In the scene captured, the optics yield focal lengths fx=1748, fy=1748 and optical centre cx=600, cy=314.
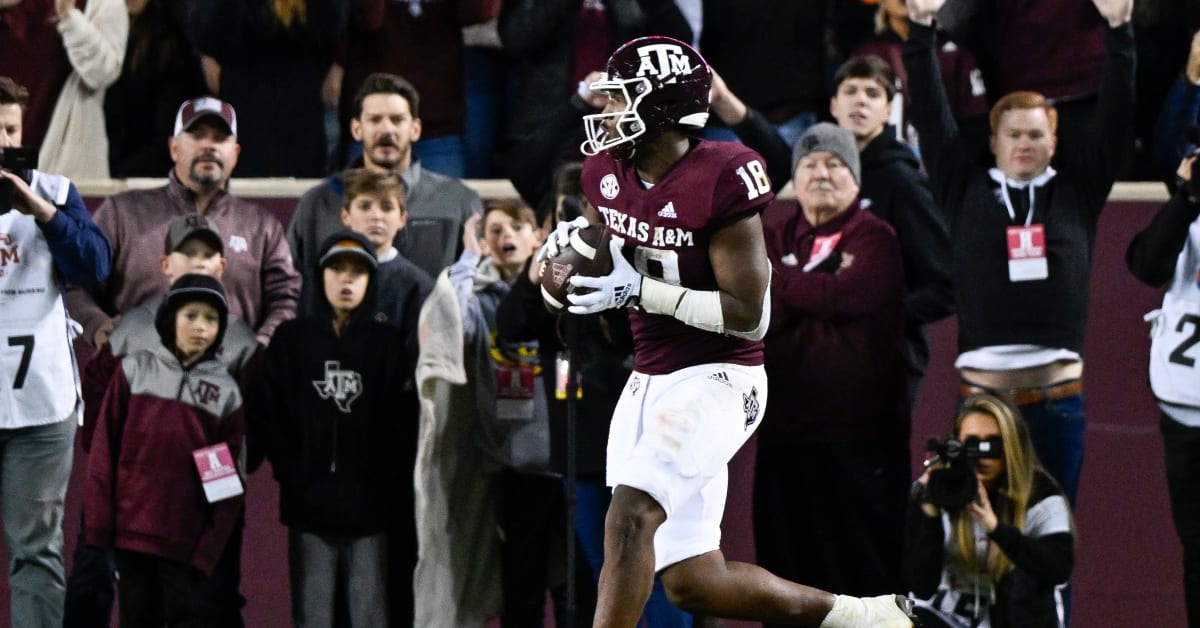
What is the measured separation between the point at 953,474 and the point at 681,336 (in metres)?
1.59

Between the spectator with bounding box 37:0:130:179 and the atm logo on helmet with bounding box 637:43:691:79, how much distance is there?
12.4 ft

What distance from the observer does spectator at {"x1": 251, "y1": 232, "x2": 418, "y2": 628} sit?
7.04 m

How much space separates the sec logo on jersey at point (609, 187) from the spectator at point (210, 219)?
7.71ft

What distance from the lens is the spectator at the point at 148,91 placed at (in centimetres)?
847

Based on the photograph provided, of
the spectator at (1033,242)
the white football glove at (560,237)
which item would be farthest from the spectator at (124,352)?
the spectator at (1033,242)

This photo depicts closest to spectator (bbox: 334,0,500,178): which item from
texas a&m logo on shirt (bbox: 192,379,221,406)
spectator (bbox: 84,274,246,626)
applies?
spectator (bbox: 84,274,246,626)

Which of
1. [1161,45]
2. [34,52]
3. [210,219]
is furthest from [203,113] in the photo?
[1161,45]

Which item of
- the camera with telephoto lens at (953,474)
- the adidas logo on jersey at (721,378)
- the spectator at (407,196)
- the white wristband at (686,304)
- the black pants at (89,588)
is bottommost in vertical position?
the black pants at (89,588)

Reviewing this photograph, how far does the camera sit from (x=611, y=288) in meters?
5.23

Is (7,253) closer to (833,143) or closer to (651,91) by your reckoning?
(651,91)

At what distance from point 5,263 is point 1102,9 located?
14.5 feet

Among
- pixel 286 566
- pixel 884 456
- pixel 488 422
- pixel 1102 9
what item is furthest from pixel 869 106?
pixel 286 566

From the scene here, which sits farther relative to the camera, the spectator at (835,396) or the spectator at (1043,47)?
the spectator at (1043,47)

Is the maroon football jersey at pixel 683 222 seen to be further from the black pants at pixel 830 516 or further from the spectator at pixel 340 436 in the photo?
the spectator at pixel 340 436
